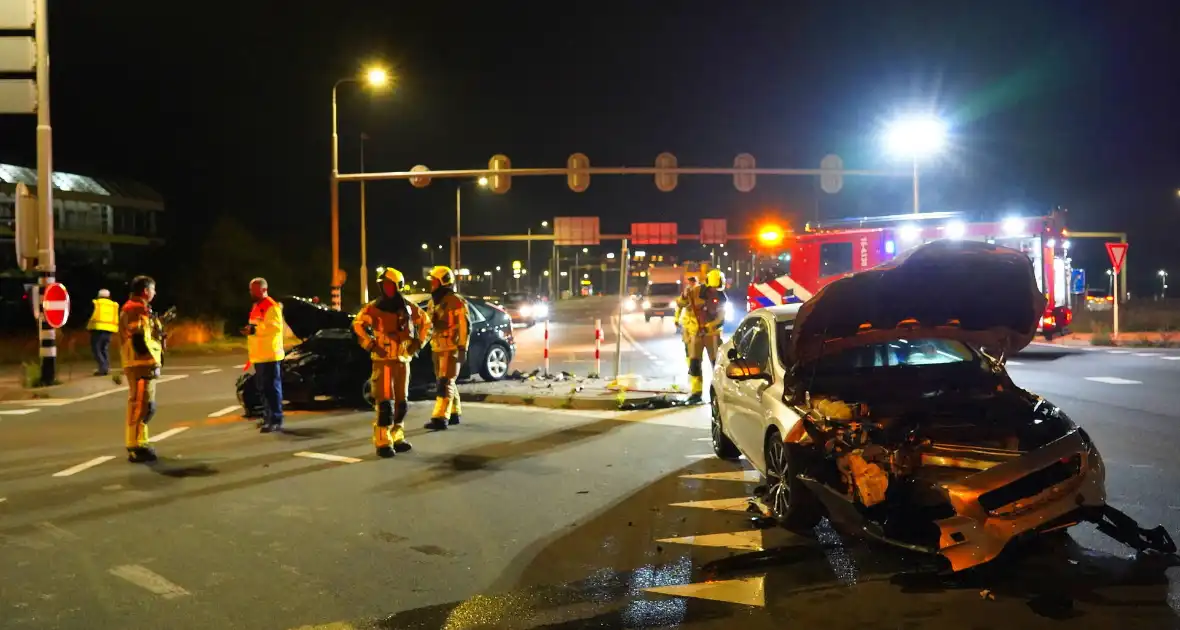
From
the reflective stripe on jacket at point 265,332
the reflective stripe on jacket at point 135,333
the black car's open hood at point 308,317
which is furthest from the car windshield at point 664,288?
the reflective stripe on jacket at point 135,333

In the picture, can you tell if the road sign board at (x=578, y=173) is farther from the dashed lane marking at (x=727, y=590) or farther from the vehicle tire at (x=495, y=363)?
the dashed lane marking at (x=727, y=590)

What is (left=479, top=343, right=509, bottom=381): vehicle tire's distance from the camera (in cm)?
1505

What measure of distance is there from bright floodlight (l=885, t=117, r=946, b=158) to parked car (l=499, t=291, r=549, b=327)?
1485cm

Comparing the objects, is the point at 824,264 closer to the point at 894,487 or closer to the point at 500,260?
the point at 894,487

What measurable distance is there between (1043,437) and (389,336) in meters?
5.82

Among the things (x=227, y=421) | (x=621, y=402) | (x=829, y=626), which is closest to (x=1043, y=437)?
(x=829, y=626)

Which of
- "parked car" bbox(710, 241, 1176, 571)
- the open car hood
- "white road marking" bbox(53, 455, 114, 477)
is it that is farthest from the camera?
"white road marking" bbox(53, 455, 114, 477)

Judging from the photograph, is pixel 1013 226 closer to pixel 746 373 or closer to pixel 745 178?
pixel 745 178

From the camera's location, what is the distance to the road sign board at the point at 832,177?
25.3 metres

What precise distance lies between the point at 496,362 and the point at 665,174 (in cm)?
1192

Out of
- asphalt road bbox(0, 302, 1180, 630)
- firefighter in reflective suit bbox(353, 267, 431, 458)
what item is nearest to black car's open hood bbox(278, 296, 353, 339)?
asphalt road bbox(0, 302, 1180, 630)

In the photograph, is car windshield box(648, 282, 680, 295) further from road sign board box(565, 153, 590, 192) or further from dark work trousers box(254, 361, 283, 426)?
dark work trousers box(254, 361, 283, 426)

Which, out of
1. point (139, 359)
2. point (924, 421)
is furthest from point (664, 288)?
point (924, 421)

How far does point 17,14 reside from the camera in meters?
15.6
